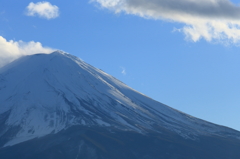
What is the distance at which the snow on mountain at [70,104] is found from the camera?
463 ft

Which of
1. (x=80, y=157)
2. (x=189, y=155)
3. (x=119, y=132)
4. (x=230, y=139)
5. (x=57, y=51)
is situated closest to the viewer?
(x=80, y=157)

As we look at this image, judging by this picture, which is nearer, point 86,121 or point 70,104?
point 86,121

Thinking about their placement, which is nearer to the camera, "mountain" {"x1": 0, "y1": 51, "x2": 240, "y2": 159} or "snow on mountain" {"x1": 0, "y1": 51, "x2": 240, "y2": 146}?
"mountain" {"x1": 0, "y1": 51, "x2": 240, "y2": 159}

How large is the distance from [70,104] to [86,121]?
1569 centimetres

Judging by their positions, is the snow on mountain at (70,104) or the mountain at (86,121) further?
the snow on mountain at (70,104)

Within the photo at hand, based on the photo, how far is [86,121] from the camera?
461 feet

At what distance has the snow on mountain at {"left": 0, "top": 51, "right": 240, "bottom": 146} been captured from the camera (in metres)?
141

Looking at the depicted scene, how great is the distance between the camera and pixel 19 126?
460 feet

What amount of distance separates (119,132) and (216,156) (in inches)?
978

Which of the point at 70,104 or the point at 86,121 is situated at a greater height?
the point at 70,104

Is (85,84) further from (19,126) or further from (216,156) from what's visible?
(216,156)

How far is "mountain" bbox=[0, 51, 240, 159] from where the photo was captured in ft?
400

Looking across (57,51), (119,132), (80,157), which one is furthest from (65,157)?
(57,51)

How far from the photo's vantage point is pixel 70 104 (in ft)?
507
